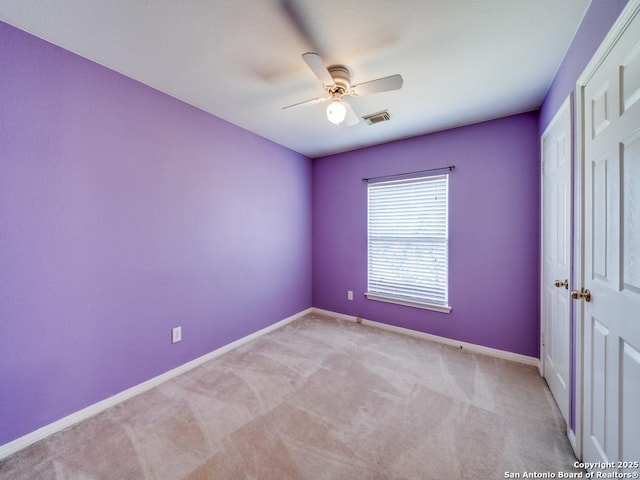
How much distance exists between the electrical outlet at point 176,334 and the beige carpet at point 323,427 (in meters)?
0.33

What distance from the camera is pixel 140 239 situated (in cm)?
206

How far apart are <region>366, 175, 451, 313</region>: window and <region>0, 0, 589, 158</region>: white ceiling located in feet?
3.44

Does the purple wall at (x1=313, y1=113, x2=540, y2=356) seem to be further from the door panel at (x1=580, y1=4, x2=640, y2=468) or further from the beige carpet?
the door panel at (x1=580, y1=4, x2=640, y2=468)

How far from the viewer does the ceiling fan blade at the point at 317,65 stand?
1390 millimetres

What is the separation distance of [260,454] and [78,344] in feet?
4.74

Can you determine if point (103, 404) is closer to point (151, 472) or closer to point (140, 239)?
point (151, 472)

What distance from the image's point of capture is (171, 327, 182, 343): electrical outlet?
2.28m

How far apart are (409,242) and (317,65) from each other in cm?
234

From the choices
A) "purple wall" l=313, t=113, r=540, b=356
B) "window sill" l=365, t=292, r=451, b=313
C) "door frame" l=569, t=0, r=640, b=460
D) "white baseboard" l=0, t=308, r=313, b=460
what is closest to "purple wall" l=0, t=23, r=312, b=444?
"white baseboard" l=0, t=308, r=313, b=460

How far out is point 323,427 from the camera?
1.67 metres

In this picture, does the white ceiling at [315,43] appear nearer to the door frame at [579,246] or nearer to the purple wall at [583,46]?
the purple wall at [583,46]

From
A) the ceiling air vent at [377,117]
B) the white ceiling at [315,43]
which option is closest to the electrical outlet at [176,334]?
the white ceiling at [315,43]

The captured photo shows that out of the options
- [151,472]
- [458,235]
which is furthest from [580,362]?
[151,472]

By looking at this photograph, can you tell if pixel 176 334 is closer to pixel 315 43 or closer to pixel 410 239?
pixel 315 43
